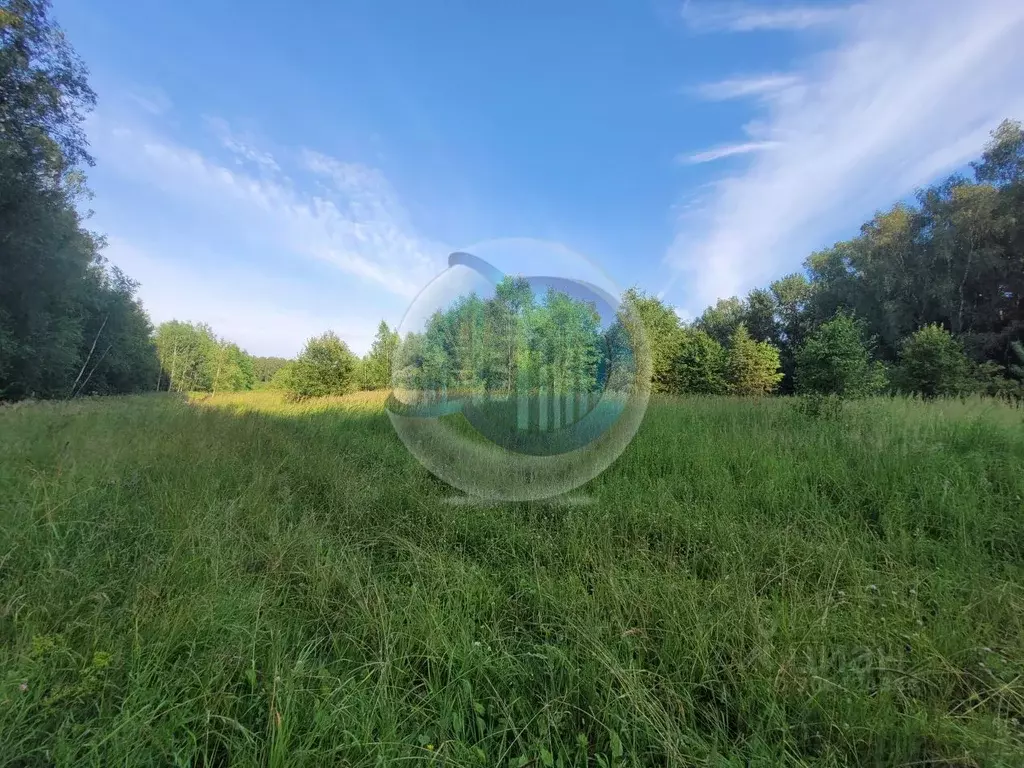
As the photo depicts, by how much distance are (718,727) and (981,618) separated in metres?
1.79

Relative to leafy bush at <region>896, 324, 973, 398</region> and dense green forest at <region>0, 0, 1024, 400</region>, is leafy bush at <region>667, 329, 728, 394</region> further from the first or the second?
leafy bush at <region>896, 324, 973, 398</region>

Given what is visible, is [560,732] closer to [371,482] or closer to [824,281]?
[371,482]

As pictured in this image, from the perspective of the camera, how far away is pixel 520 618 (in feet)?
8.15

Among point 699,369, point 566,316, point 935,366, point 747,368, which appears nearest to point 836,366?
point 566,316

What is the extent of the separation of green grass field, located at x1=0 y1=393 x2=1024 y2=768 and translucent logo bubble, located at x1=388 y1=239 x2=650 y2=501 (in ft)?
1.77

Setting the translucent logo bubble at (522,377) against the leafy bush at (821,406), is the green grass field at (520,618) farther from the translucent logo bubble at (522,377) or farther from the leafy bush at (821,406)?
the leafy bush at (821,406)

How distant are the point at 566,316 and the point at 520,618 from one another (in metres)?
2.00

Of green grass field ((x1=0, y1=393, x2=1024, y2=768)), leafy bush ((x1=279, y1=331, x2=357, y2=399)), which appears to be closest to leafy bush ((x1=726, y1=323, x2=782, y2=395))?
leafy bush ((x1=279, y1=331, x2=357, y2=399))

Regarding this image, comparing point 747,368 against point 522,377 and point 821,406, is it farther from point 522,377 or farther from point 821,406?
point 522,377

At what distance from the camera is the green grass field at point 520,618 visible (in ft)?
5.26

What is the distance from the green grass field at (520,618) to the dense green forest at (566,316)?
4.53ft

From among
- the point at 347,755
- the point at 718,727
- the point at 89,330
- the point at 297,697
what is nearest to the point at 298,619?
the point at 297,697

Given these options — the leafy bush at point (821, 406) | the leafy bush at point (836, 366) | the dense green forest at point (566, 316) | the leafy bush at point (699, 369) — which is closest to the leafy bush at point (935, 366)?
the dense green forest at point (566, 316)

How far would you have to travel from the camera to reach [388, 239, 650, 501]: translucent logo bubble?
3197 mm
